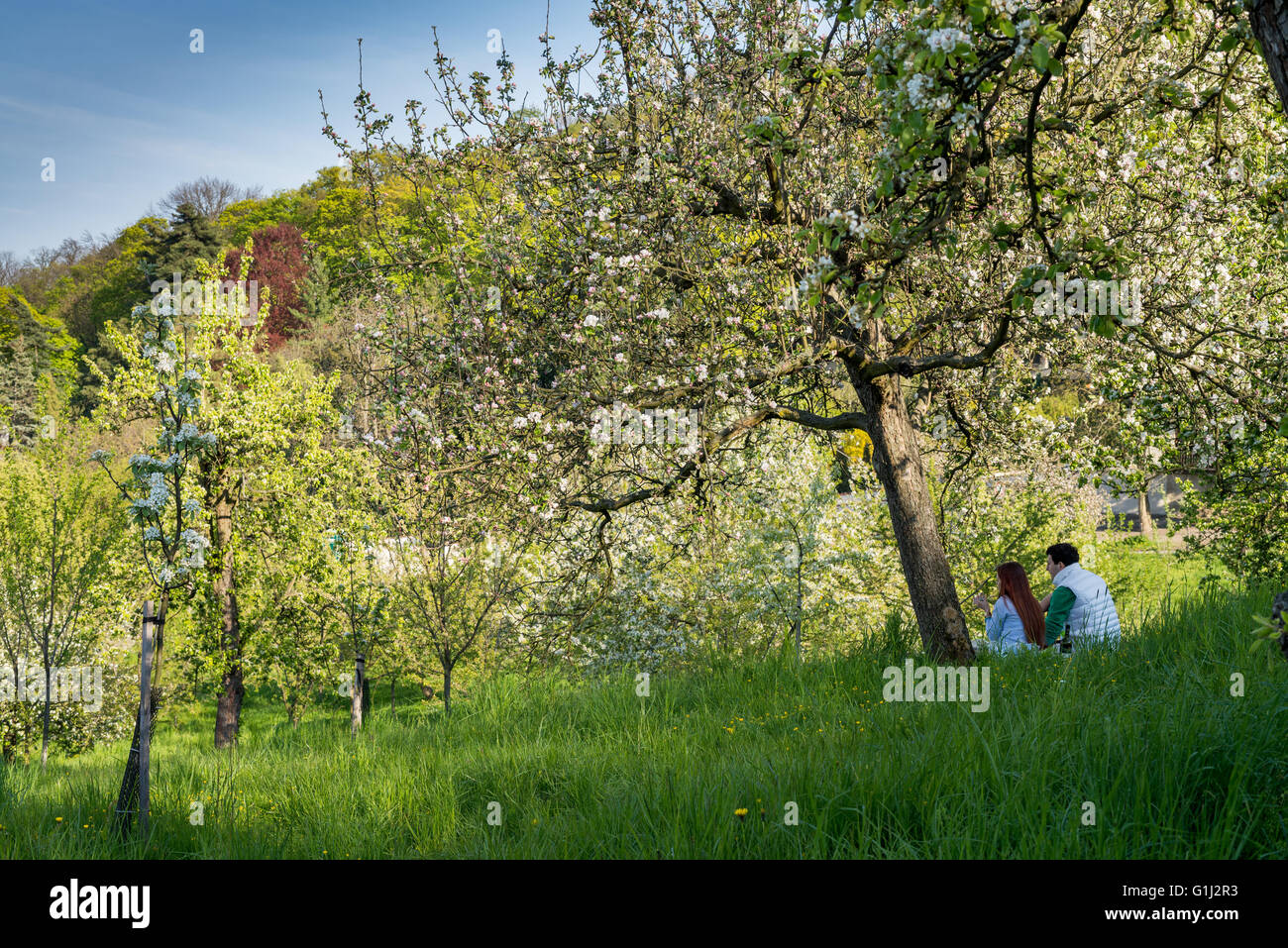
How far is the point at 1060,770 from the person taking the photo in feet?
11.5

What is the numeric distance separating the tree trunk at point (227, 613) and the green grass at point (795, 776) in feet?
32.3

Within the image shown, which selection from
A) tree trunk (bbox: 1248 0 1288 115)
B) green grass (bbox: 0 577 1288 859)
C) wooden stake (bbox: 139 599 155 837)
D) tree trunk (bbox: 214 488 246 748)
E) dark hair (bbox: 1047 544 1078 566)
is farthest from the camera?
tree trunk (bbox: 214 488 246 748)

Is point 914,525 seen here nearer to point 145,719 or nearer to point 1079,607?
point 1079,607

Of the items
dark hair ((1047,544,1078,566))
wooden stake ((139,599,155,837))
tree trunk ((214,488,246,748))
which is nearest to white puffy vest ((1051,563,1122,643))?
dark hair ((1047,544,1078,566))

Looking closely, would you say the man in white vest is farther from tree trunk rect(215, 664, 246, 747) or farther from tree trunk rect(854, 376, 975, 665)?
tree trunk rect(215, 664, 246, 747)

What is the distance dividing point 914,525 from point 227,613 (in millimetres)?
14090

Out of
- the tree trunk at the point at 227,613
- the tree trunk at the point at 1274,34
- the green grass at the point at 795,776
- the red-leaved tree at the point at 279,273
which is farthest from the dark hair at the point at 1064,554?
the red-leaved tree at the point at 279,273

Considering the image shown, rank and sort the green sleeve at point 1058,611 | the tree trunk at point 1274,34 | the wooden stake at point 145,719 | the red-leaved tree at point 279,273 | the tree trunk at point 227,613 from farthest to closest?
the red-leaved tree at point 279,273, the tree trunk at point 227,613, the green sleeve at point 1058,611, the wooden stake at point 145,719, the tree trunk at point 1274,34

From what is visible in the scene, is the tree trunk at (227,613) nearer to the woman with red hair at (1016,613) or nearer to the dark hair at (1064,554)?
the woman with red hair at (1016,613)

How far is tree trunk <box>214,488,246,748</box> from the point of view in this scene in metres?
15.8

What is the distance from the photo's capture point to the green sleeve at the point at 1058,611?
675 centimetres

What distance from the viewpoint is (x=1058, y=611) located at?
675cm

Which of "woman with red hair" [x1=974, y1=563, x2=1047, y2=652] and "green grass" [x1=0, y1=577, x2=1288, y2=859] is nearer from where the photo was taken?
"green grass" [x1=0, y1=577, x2=1288, y2=859]
